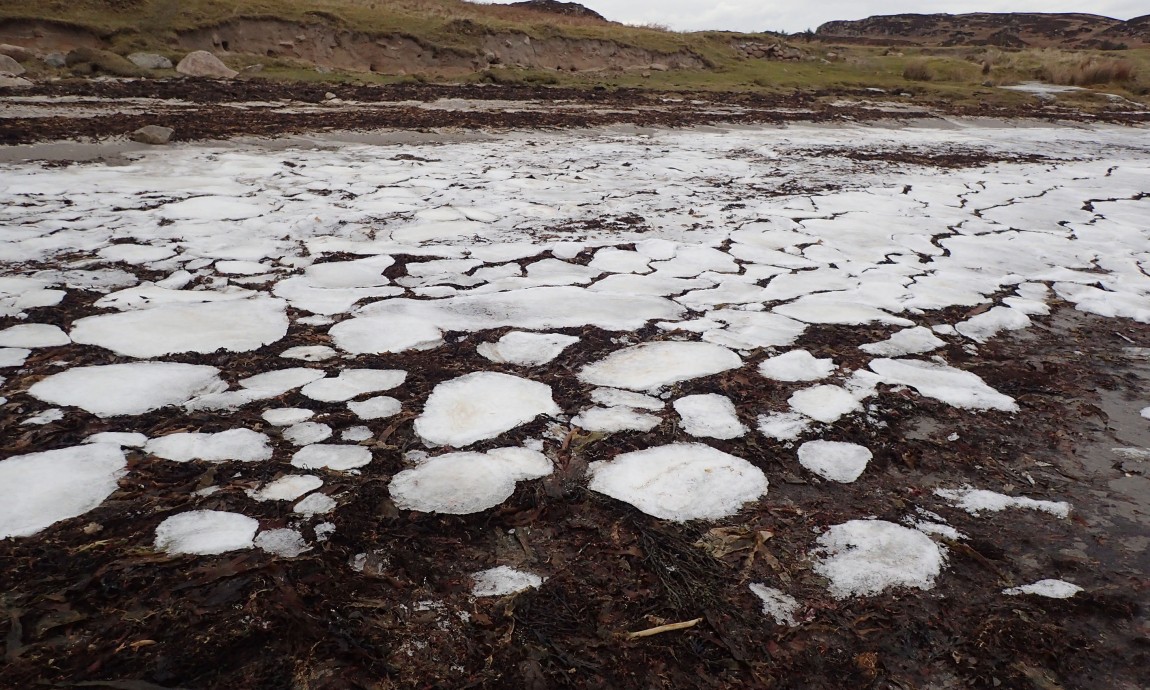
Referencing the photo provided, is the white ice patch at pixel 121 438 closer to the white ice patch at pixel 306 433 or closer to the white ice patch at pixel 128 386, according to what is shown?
the white ice patch at pixel 128 386

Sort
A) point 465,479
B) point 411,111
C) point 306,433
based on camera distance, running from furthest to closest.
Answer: point 411,111, point 306,433, point 465,479

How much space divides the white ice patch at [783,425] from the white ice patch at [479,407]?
554mm

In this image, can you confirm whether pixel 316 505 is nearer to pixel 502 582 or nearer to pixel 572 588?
pixel 502 582

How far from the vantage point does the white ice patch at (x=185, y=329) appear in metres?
1.94

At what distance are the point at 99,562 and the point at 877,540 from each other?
4.76ft

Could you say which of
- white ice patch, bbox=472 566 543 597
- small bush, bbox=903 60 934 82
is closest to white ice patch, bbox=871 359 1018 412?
white ice patch, bbox=472 566 543 597

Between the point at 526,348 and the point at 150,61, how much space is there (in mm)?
12206

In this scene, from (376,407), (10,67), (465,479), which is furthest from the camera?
(10,67)

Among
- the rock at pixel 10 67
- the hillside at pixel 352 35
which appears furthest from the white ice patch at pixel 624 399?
the hillside at pixel 352 35

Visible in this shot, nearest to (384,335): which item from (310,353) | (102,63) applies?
(310,353)

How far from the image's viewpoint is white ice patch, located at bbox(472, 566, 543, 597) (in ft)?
3.69

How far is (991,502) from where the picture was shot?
144 centimetres

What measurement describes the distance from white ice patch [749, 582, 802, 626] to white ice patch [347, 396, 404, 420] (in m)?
0.98

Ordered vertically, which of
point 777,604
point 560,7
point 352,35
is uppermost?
point 560,7
